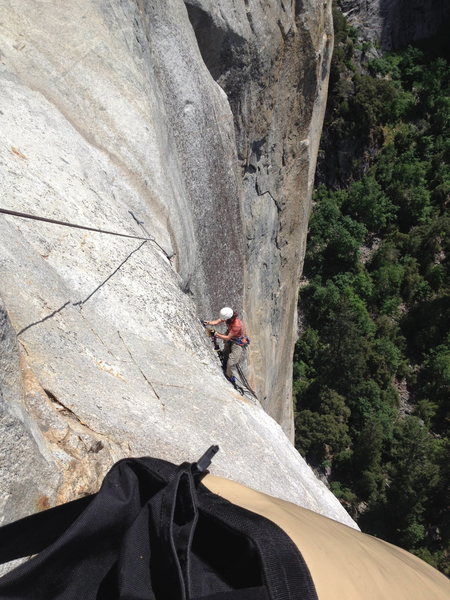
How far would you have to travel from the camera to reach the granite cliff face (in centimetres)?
329

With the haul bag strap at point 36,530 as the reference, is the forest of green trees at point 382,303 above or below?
below

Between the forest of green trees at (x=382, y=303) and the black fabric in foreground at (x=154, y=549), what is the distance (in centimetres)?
2349

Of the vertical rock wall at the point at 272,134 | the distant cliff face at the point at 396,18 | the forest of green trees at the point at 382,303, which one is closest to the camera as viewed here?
the vertical rock wall at the point at 272,134

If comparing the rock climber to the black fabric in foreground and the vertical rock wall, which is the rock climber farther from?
the black fabric in foreground

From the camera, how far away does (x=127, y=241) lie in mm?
5523

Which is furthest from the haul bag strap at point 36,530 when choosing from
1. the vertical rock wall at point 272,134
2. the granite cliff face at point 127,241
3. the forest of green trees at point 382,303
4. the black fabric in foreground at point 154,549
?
the forest of green trees at point 382,303

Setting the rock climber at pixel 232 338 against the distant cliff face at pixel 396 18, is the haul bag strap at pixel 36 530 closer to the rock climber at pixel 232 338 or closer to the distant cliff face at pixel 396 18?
the rock climber at pixel 232 338

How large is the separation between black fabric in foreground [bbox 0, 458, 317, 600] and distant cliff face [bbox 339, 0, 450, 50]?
37.2 m

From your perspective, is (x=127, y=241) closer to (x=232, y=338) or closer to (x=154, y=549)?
(x=232, y=338)

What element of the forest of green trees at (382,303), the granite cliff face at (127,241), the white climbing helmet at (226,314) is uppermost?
the granite cliff face at (127,241)

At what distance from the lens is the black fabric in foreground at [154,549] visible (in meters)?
1.59

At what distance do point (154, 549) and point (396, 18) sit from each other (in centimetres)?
3929

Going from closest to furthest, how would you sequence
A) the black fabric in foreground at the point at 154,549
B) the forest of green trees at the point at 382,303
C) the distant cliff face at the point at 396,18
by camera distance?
the black fabric in foreground at the point at 154,549, the forest of green trees at the point at 382,303, the distant cliff face at the point at 396,18

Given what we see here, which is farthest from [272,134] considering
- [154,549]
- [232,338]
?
[154,549]
